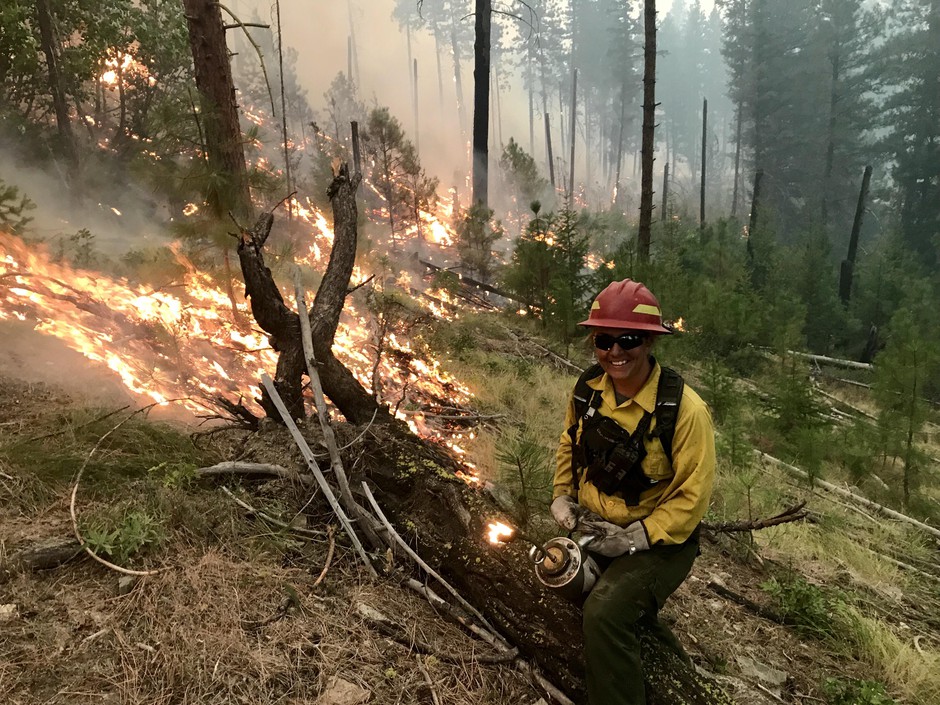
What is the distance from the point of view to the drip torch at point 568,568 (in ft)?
7.50

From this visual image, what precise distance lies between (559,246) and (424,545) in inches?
315

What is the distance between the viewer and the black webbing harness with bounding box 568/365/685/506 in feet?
7.34

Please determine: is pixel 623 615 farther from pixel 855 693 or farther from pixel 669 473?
pixel 855 693

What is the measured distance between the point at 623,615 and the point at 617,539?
29 cm

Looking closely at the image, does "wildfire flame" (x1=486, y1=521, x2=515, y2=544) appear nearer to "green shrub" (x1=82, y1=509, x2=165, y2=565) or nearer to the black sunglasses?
the black sunglasses

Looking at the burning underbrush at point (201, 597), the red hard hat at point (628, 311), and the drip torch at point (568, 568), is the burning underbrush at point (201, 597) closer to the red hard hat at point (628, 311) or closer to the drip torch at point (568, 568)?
the drip torch at point (568, 568)

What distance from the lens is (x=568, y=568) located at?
229 cm

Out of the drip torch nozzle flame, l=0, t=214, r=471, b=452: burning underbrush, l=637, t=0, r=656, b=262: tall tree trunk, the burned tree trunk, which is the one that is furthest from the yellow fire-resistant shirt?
l=637, t=0, r=656, b=262: tall tree trunk

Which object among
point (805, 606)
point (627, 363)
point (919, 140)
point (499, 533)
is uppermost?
point (919, 140)

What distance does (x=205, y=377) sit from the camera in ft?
16.7

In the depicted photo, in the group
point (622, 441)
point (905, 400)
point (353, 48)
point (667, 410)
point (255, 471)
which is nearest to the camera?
point (667, 410)

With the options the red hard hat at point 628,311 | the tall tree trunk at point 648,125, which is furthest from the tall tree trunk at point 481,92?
the red hard hat at point 628,311

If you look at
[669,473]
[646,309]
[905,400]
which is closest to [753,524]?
[669,473]

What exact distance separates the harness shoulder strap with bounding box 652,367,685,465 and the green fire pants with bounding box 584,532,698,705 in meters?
0.45
